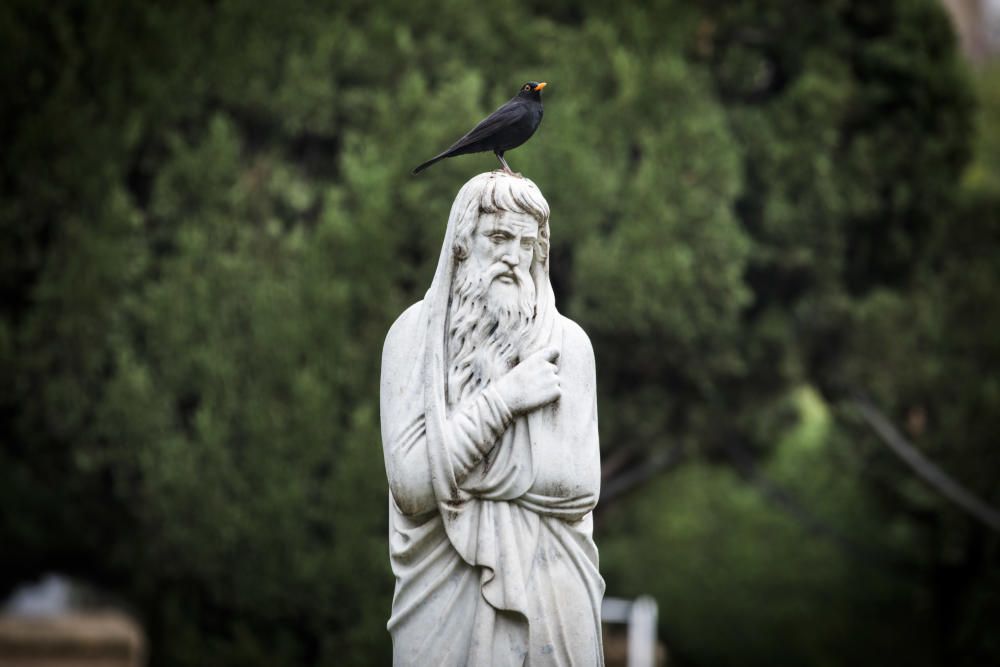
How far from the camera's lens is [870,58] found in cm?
1440

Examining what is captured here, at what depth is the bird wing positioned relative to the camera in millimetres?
6281

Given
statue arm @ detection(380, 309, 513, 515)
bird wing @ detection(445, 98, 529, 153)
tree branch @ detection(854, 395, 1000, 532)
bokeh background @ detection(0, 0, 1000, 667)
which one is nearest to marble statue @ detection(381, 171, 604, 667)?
statue arm @ detection(380, 309, 513, 515)

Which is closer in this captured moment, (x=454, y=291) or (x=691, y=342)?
(x=454, y=291)

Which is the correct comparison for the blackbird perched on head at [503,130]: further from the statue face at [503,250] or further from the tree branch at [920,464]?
the tree branch at [920,464]

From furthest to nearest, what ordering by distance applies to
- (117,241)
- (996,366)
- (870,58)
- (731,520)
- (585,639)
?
(731,520)
(996,366)
(870,58)
(117,241)
(585,639)

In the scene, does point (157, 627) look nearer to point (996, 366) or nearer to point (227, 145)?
point (227, 145)

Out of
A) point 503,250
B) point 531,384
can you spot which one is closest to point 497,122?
point 503,250

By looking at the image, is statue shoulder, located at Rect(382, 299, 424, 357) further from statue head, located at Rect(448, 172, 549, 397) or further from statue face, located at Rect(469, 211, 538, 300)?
statue face, located at Rect(469, 211, 538, 300)

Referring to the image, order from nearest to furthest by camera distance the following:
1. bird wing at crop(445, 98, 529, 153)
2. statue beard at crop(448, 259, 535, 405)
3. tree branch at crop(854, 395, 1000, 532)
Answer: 1. statue beard at crop(448, 259, 535, 405)
2. bird wing at crop(445, 98, 529, 153)
3. tree branch at crop(854, 395, 1000, 532)

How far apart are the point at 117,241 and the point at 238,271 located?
106cm

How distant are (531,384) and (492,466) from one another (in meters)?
0.31

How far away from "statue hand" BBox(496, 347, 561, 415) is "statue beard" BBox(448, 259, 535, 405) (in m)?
0.07

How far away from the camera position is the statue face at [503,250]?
525 cm

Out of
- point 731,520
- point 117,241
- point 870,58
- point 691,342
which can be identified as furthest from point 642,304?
point 731,520
